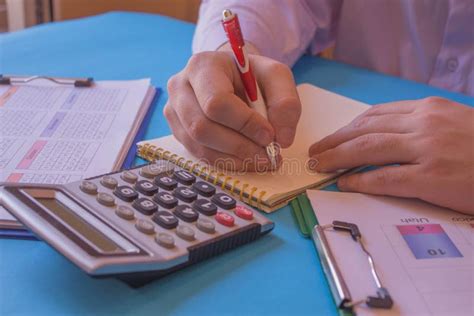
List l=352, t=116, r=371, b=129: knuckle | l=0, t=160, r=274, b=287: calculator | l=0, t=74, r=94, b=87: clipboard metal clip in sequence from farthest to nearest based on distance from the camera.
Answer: l=0, t=74, r=94, b=87: clipboard metal clip → l=352, t=116, r=371, b=129: knuckle → l=0, t=160, r=274, b=287: calculator

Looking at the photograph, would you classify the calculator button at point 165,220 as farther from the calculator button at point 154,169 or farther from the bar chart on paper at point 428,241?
the bar chart on paper at point 428,241

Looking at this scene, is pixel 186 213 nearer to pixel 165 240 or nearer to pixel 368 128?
pixel 165 240

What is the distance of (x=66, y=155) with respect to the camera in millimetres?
555

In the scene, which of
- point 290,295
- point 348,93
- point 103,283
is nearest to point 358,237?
point 290,295

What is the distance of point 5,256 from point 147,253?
0.13 metres

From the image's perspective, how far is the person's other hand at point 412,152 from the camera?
51 centimetres

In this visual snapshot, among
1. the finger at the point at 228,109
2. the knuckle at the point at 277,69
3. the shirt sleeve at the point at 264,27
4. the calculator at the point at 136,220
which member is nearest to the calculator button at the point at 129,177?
the calculator at the point at 136,220

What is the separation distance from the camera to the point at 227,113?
519mm

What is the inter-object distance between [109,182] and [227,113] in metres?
0.14

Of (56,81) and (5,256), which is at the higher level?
(56,81)

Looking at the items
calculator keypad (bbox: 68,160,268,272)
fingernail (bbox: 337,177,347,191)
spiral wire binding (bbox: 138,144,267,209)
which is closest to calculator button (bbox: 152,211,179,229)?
calculator keypad (bbox: 68,160,268,272)

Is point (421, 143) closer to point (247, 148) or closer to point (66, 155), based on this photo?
point (247, 148)

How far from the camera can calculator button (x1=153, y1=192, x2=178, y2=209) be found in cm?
45

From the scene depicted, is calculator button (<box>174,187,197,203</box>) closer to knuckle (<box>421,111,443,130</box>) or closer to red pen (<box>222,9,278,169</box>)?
red pen (<box>222,9,278,169</box>)
